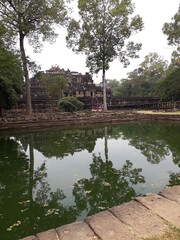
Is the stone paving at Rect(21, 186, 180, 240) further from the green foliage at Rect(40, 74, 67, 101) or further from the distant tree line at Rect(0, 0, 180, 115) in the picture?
the green foliage at Rect(40, 74, 67, 101)

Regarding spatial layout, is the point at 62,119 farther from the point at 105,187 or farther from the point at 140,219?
the point at 140,219

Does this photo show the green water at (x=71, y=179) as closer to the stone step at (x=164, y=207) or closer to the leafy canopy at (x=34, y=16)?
the stone step at (x=164, y=207)

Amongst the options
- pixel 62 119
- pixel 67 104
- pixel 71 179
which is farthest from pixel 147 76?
pixel 71 179

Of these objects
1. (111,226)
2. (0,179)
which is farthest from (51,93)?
(111,226)

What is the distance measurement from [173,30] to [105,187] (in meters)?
24.7

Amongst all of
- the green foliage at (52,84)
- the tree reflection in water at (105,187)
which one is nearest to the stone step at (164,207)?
the tree reflection in water at (105,187)

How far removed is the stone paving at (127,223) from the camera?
8.54ft

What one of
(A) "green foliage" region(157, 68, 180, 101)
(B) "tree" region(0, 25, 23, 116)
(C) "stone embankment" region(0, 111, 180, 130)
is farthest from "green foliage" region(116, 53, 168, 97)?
(B) "tree" region(0, 25, 23, 116)

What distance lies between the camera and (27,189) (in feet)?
15.9

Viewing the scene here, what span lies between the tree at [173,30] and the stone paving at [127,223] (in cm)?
2455

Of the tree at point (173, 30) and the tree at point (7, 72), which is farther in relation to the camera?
the tree at point (173, 30)

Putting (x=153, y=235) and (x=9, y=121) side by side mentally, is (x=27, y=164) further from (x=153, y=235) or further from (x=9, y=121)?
(x=9, y=121)

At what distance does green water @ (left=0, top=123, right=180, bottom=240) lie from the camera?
12.0 feet

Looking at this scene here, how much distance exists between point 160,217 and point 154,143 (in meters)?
6.83
